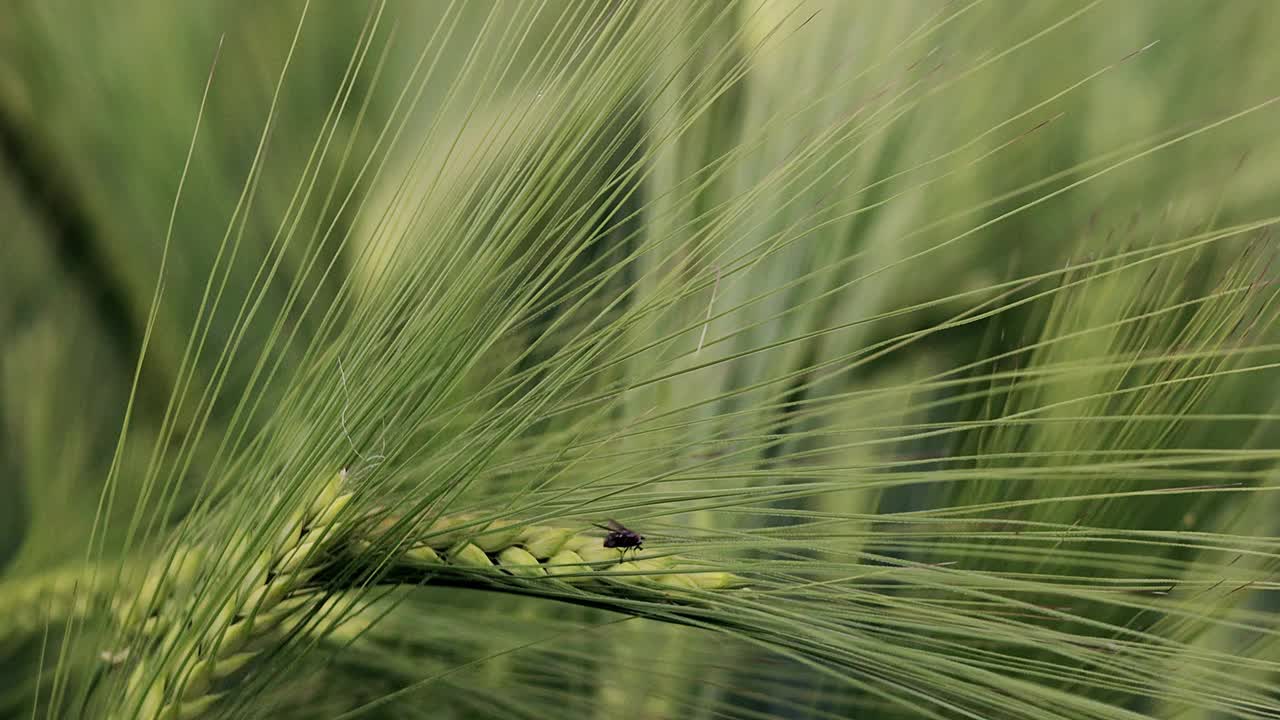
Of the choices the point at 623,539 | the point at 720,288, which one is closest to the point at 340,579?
the point at 623,539

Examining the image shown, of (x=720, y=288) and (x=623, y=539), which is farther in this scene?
(x=720, y=288)

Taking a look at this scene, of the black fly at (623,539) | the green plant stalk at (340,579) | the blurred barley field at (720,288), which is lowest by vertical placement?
the green plant stalk at (340,579)

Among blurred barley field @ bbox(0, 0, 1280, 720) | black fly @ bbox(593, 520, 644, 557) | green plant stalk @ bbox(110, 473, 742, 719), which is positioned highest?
blurred barley field @ bbox(0, 0, 1280, 720)

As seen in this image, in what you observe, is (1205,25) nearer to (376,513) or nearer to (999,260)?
(999,260)

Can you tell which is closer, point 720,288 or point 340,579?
point 340,579

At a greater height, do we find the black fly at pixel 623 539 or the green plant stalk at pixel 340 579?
the black fly at pixel 623 539

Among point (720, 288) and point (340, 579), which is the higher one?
point (720, 288)

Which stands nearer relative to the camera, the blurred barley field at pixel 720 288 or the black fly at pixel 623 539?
the black fly at pixel 623 539

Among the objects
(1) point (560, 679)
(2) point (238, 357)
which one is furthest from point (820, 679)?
(2) point (238, 357)

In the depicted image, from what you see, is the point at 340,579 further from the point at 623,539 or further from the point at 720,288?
the point at 720,288

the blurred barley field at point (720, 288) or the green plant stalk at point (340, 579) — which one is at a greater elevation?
the blurred barley field at point (720, 288)
